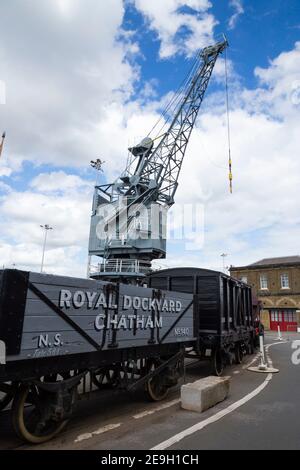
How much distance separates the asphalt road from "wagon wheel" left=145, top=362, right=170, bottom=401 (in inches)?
7.4

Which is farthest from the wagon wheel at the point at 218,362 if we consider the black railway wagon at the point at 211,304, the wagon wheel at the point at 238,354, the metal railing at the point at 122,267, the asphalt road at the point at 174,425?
the metal railing at the point at 122,267

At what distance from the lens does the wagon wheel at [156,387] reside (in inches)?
274

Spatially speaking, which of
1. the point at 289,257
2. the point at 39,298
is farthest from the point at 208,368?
the point at 289,257

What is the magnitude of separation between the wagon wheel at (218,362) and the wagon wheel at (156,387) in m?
2.97

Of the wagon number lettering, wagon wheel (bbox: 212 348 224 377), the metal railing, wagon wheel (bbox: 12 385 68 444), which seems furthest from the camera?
the metal railing

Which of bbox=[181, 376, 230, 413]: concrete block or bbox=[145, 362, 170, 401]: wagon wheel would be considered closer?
bbox=[181, 376, 230, 413]: concrete block

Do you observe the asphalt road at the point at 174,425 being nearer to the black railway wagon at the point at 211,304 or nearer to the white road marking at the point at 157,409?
the white road marking at the point at 157,409

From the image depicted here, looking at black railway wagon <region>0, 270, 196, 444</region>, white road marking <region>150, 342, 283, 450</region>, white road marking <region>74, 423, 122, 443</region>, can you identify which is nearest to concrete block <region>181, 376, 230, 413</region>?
white road marking <region>150, 342, 283, 450</region>

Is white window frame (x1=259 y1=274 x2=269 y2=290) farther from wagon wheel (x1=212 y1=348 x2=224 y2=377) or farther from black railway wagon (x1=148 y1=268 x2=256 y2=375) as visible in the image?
wagon wheel (x1=212 y1=348 x2=224 y2=377)

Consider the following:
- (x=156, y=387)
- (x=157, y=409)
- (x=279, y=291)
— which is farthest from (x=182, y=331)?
(x=279, y=291)

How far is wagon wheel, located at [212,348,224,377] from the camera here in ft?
32.9

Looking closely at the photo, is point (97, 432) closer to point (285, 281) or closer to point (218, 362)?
point (218, 362)

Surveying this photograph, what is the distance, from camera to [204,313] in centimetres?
987

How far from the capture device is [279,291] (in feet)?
139
